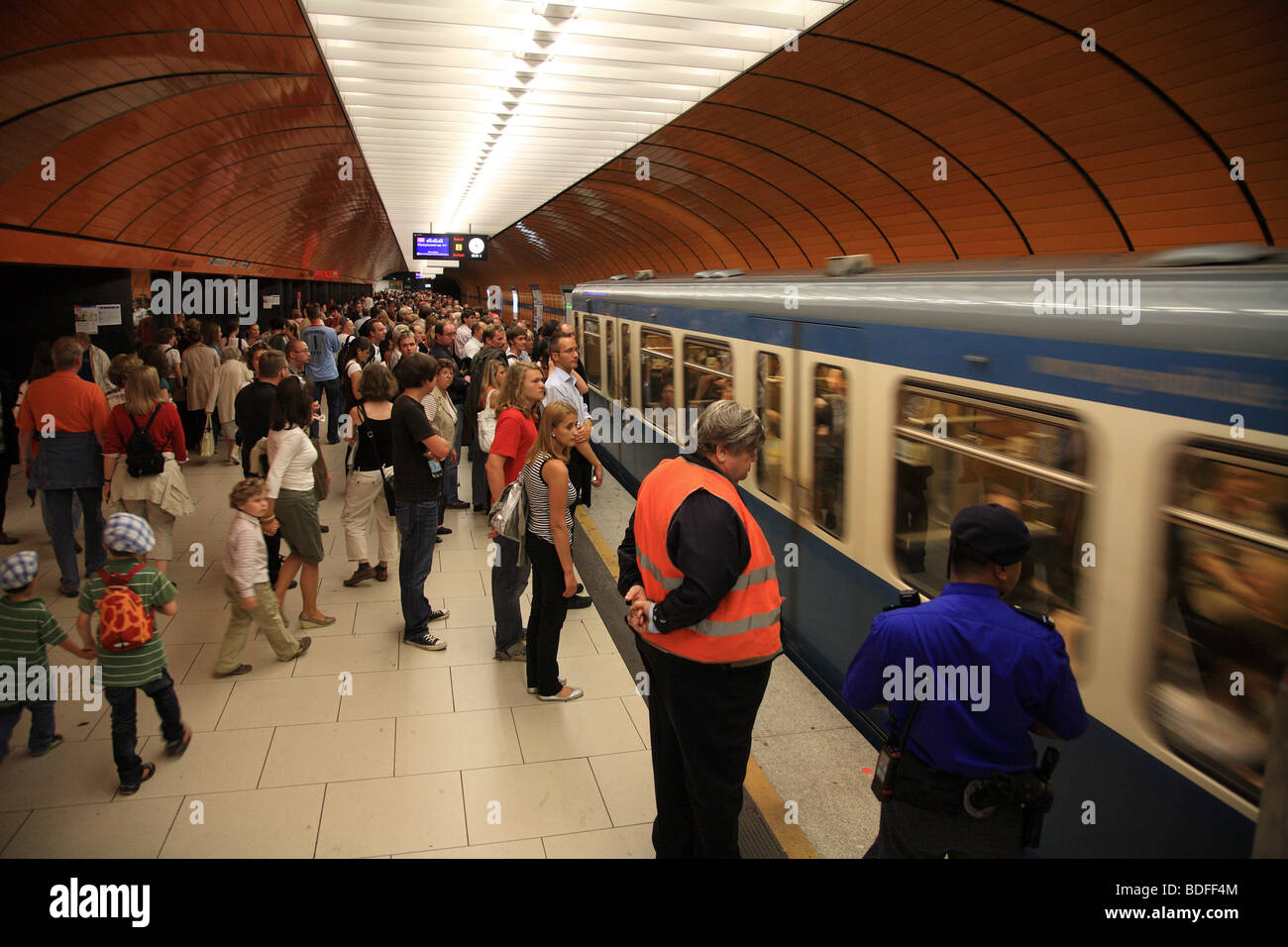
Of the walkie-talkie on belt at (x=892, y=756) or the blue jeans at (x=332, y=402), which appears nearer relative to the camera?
the walkie-talkie on belt at (x=892, y=756)

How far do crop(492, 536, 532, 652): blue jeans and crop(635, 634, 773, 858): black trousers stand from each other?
7.37ft

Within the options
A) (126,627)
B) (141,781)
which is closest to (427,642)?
(141,781)

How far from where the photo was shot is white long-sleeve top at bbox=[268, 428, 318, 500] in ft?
18.7

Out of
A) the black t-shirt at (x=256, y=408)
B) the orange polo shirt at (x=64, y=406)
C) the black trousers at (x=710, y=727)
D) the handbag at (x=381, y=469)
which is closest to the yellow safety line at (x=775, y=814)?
the black trousers at (x=710, y=727)

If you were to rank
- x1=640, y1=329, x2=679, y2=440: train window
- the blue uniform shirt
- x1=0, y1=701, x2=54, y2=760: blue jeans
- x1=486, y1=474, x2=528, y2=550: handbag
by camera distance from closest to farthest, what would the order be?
the blue uniform shirt
x1=0, y1=701, x2=54, y2=760: blue jeans
x1=486, y1=474, x2=528, y2=550: handbag
x1=640, y1=329, x2=679, y2=440: train window

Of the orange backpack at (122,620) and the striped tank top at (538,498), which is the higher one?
the striped tank top at (538,498)

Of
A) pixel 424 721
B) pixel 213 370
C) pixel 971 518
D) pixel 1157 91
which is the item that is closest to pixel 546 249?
pixel 213 370

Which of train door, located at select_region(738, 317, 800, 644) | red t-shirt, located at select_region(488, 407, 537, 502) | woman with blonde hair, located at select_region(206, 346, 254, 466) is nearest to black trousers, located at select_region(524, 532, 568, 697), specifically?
red t-shirt, located at select_region(488, 407, 537, 502)

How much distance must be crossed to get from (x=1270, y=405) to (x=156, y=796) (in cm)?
476

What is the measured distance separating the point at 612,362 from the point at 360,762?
299 inches

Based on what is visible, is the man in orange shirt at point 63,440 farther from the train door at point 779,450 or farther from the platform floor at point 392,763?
the train door at point 779,450

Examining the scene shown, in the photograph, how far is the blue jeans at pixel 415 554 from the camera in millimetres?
5629

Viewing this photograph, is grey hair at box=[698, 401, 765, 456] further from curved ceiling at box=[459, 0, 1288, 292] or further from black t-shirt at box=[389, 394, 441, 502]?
curved ceiling at box=[459, 0, 1288, 292]

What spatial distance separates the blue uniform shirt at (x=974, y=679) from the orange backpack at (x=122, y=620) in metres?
3.34
